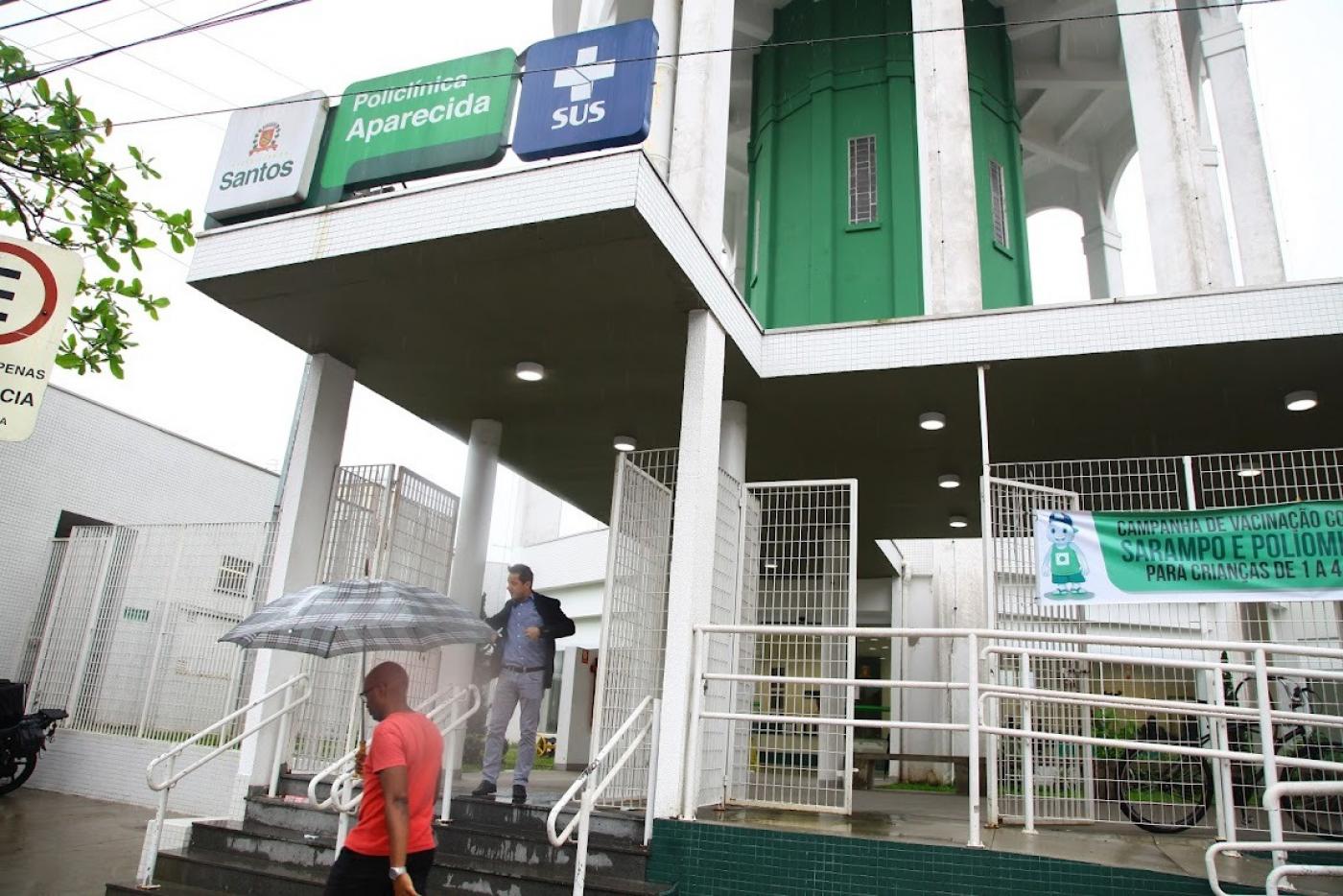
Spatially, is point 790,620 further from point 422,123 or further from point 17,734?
point 17,734

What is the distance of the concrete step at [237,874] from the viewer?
611 cm

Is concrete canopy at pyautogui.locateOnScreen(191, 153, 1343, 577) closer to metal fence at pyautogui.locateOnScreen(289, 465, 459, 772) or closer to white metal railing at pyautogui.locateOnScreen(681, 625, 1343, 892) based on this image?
metal fence at pyautogui.locateOnScreen(289, 465, 459, 772)

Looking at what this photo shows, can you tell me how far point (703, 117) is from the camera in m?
9.61

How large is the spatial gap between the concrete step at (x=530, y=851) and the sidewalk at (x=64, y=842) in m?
2.42

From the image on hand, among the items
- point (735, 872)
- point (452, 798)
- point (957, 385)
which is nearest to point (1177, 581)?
point (957, 385)

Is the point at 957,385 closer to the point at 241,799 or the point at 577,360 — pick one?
the point at 577,360

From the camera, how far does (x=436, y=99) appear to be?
729cm

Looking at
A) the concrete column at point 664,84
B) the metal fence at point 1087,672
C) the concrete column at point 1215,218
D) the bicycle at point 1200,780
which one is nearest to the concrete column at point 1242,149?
the concrete column at point 1215,218

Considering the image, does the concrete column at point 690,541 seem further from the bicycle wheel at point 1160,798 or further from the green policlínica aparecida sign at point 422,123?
the bicycle wheel at point 1160,798

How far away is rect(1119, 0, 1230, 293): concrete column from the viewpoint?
8.80 m

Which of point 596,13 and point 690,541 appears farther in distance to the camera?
point 596,13

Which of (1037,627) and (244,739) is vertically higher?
(1037,627)

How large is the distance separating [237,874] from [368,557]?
2879mm

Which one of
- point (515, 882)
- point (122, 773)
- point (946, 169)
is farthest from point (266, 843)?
point (946, 169)
